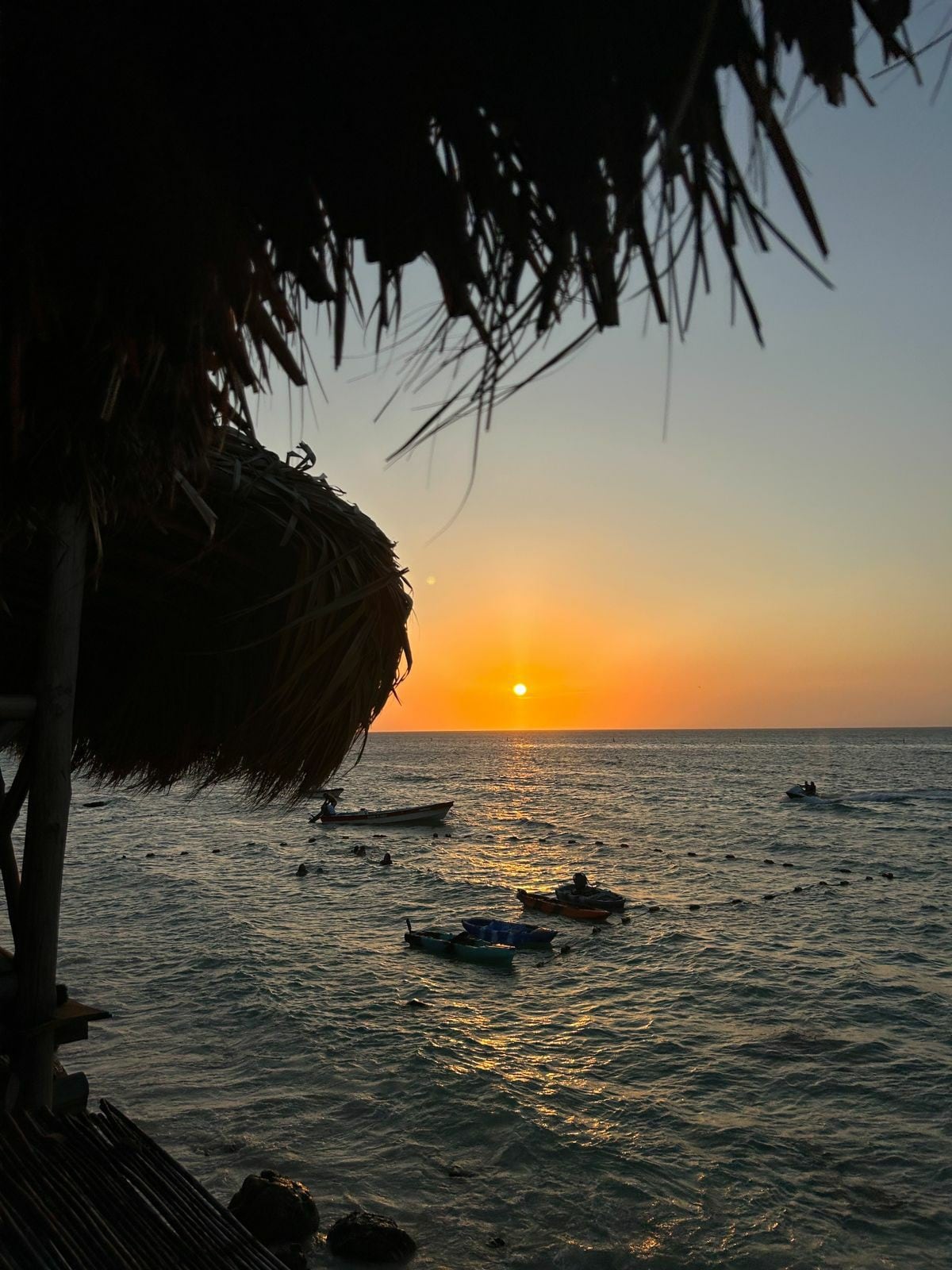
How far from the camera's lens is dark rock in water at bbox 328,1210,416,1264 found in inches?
286

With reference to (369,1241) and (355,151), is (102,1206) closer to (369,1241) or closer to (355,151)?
(355,151)

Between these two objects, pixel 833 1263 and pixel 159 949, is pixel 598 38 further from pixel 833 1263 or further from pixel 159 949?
pixel 159 949

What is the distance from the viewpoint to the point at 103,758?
516 cm

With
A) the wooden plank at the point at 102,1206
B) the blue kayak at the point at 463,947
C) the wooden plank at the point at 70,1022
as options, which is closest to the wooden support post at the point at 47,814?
the wooden plank at the point at 70,1022

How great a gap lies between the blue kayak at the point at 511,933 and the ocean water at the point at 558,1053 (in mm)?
675

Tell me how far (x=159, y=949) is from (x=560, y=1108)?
1138 centimetres

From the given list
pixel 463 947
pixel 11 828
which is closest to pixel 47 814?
pixel 11 828

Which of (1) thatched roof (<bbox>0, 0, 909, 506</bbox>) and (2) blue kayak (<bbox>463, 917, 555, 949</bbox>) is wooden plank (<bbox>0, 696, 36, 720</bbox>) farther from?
(2) blue kayak (<bbox>463, 917, 555, 949</bbox>)

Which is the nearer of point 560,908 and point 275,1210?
point 275,1210

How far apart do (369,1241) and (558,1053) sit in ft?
20.3

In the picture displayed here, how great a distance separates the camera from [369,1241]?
24.0 ft

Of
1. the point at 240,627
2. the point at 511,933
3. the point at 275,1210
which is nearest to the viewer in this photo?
the point at 240,627

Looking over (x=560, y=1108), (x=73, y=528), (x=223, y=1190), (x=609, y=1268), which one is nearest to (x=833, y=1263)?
(x=609, y=1268)

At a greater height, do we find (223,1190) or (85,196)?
(85,196)
